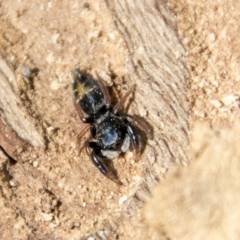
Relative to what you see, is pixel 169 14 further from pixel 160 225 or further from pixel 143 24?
pixel 160 225

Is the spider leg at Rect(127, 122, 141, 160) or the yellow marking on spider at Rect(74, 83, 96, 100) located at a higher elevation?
the yellow marking on spider at Rect(74, 83, 96, 100)

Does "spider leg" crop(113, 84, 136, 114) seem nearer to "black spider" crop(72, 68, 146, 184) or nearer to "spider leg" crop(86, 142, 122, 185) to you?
"black spider" crop(72, 68, 146, 184)

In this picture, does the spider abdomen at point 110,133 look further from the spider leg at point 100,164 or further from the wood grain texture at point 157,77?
the wood grain texture at point 157,77

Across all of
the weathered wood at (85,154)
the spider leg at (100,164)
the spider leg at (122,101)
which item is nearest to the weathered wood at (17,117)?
the weathered wood at (85,154)

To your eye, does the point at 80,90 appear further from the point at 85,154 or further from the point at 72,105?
the point at 85,154

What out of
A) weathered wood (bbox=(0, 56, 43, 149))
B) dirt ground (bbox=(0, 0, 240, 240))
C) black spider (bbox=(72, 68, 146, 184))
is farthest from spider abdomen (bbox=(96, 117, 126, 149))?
weathered wood (bbox=(0, 56, 43, 149))

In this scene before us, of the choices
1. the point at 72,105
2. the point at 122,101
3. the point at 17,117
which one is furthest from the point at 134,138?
the point at 17,117
